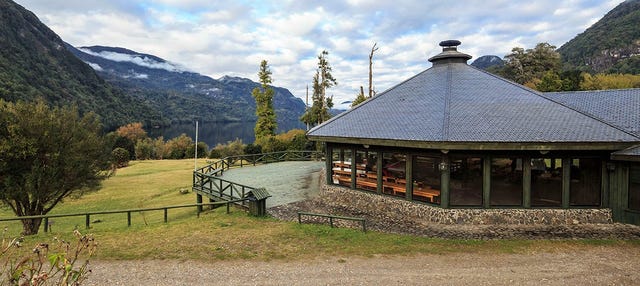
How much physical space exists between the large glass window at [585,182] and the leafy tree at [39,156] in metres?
21.2

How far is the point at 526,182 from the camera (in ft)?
41.4

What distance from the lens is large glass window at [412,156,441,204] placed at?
43.8ft

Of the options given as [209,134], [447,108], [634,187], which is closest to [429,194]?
[447,108]

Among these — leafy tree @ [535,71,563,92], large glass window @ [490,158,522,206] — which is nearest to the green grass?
large glass window @ [490,158,522,206]

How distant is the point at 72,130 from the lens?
→ 1706 centimetres

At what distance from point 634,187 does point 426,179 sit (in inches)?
269

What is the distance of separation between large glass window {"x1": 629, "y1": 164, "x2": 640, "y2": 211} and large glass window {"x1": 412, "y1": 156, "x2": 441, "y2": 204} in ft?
20.6

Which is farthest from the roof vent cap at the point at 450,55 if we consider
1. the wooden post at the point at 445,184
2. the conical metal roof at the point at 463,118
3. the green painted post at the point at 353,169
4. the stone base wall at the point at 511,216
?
the stone base wall at the point at 511,216

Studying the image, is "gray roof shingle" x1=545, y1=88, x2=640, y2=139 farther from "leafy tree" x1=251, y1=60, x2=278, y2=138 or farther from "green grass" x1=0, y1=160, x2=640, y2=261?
"leafy tree" x1=251, y1=60, x2=278, y2=138

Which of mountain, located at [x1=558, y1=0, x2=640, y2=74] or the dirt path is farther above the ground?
mountain, located at [x1=558, y1=0, x2=640, y2=74]

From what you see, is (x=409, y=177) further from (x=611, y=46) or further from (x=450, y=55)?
(x=611, y=46)

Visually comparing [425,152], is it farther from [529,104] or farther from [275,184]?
[275,184]

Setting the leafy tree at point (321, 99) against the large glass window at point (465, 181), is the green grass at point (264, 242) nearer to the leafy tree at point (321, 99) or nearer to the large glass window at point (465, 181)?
the large glass window at point (465, 181)

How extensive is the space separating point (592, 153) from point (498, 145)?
→ 3757 millimetres
